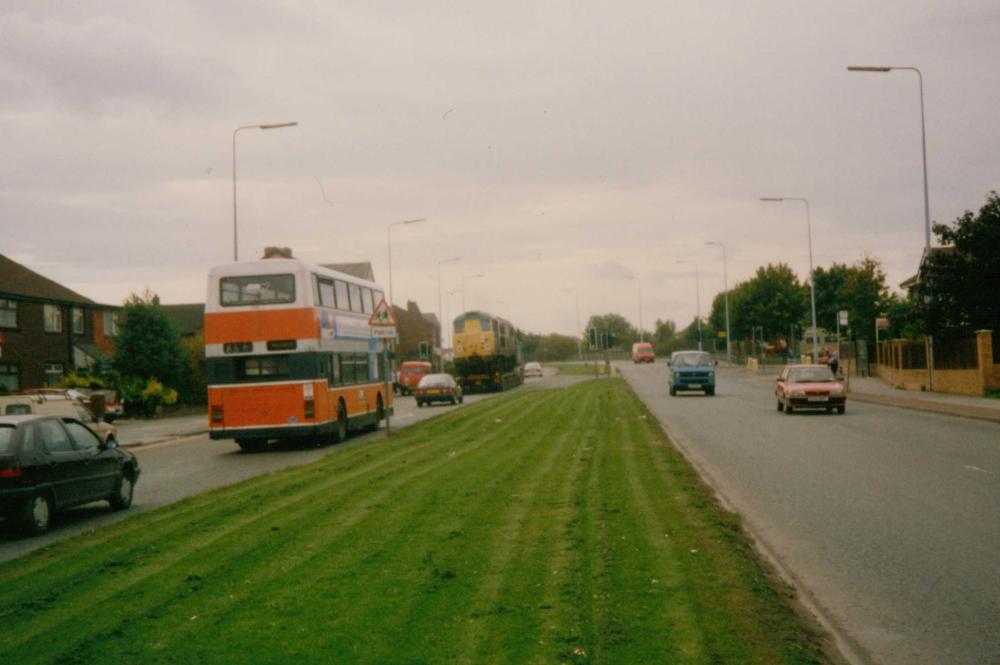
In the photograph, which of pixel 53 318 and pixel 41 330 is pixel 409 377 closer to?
pixel 53 318

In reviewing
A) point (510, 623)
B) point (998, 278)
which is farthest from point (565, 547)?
point (998, 278)

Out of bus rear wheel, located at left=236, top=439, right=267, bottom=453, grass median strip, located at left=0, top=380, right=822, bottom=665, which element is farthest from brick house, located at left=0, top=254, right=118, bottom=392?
grass median strip, located at left=0, top=380, right=822, bottom=665

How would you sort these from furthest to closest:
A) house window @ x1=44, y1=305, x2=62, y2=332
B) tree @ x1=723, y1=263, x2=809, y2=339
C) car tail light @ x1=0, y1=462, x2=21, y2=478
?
tree @ x1=723, y1=263, x2=809, y2=339, house window @ x1=44, y1=305, x2=62, y2=332, car tail light @ x1=0, y1=462, x2=21, y2=478

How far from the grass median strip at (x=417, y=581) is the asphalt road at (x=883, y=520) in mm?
601

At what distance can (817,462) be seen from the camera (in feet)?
57.0

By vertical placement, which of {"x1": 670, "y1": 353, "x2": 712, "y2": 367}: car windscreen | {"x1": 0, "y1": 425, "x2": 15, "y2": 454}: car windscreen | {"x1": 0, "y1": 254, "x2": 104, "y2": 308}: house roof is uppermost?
{"x1": 0, "y1": 254, "x2": 104, "y2": 308}: house roof

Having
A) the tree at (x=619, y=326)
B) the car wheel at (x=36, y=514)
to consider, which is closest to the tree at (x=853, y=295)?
the car wheel at (x=36, y=514)

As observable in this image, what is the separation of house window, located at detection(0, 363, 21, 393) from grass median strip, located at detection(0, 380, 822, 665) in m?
37.7

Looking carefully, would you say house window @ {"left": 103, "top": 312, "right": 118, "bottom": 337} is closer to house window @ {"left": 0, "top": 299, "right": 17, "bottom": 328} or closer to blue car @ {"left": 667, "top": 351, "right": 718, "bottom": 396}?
house window @ {"left": 0, "top": 299, "right": 17, "bottom": 328}

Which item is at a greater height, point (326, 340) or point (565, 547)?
point (326, 340)

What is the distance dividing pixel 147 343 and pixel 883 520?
43.3 metres

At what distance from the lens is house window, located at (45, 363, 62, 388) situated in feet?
167

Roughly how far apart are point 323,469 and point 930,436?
12.7m

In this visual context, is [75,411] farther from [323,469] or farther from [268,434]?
[323,469]
